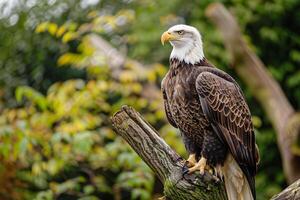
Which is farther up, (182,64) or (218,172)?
(182,64)

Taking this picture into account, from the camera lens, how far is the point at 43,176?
25.1ft

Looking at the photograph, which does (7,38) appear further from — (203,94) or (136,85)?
(203,94)

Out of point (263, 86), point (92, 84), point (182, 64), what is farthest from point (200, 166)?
Answer: point (263, 86)

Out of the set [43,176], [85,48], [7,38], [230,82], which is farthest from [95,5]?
[230,82]

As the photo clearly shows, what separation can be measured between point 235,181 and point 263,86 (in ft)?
10.7

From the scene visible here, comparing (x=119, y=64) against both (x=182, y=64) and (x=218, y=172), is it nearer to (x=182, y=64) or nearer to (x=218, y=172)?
(x=182, y=64)

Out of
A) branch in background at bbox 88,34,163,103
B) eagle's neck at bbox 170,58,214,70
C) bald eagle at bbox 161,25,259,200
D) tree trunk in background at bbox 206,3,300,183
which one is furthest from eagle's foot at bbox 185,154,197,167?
branch in background at bbox 88,34,163,103

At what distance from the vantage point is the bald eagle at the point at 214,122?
193 inches

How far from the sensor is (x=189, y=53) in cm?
512

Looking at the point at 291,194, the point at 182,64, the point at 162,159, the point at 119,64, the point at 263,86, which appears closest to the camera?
the point at 291,194

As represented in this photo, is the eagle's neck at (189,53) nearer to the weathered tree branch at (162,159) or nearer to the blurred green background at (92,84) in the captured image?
the weathered tree branch at (162,159)

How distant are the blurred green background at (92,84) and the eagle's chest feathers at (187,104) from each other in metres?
1.88

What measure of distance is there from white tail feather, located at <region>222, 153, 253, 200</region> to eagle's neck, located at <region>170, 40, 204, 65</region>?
0.67 metres

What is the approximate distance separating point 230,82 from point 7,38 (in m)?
5.23
